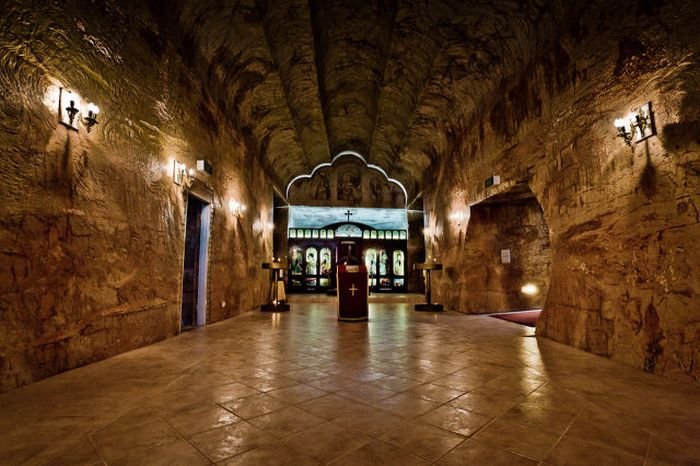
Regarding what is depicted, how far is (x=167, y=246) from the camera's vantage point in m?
5.43

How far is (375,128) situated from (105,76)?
377 inches

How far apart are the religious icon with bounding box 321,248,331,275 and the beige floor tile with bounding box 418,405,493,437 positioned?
14.8 m

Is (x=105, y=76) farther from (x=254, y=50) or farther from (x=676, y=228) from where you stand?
(x=676, y=228)

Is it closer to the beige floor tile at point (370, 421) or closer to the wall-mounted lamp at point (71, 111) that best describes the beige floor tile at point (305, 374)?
the beige floor tile at point (370, 421)

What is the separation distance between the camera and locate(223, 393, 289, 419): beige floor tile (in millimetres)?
2467

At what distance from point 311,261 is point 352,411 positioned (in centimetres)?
1486

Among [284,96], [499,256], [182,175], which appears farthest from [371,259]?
[182,175]

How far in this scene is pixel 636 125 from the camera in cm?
381

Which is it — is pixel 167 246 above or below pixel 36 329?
above

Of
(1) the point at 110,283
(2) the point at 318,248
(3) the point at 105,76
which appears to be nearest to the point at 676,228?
(1) the point at 110,283

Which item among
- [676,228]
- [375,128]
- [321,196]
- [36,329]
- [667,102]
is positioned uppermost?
[375,128]

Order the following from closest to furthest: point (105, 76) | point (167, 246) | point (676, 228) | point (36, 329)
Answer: point (36, 329), point (676, 228), point (105, 76), point (167, 246)

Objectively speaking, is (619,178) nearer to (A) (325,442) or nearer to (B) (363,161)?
(A) (325,442)

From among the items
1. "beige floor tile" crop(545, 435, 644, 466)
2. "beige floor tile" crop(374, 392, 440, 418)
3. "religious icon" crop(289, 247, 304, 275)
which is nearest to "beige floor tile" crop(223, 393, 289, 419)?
"beige floor tile" crop(374, 392, 440, 418)
